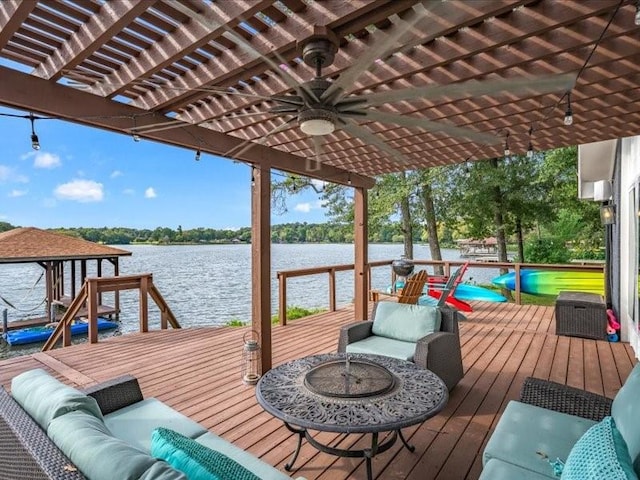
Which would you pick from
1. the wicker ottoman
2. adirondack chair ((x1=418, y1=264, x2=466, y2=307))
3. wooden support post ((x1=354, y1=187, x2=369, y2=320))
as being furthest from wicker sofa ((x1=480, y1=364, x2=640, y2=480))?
wooden support post ((x1=354, y1=187, x2=369, y2=320))

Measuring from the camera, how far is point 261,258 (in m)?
4.08

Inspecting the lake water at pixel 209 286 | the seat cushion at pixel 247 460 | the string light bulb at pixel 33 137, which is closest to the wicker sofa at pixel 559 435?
the seat cushion at pixel 247 460

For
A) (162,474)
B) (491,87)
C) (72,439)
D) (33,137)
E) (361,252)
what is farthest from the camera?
(361,252)

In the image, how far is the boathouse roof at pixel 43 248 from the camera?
10789mm

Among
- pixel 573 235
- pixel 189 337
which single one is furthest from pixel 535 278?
pixel 189 337

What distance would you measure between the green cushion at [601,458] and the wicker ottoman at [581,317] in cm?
451

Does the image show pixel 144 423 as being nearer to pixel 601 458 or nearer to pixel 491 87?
pixel 601 458

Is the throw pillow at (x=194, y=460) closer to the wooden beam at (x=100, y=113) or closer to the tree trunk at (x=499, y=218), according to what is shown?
the wooden beam at (x=100, y=113)

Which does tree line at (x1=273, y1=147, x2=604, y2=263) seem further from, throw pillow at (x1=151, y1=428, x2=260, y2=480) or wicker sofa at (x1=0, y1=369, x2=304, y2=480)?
throw pillow at (x1=151, y1=428, x2=260, y2=480)

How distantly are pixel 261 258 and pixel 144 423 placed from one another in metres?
2.16

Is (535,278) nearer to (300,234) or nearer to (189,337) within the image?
(189,337)

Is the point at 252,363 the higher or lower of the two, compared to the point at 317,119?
lower

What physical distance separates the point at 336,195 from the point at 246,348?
38.1 feet

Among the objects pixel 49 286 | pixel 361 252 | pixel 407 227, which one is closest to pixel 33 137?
pixel 361 252
